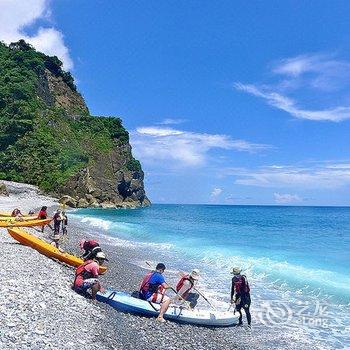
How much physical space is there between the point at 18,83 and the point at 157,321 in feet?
341

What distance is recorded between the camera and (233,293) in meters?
13.4

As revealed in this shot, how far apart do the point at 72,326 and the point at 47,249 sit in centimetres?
808

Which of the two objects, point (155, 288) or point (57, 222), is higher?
point (57, 222)

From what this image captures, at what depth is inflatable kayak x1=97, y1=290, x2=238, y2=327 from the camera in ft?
40.2

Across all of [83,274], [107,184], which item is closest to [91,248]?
[83,274]

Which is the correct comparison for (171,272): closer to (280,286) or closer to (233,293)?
(280,286)

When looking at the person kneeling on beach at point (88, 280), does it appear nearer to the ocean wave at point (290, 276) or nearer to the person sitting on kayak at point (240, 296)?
the person sitting on kayak at point (240, 296)

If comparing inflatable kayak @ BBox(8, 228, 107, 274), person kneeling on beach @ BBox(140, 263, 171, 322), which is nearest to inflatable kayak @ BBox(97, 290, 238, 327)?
person kneeling on beach @ BBox(140, 263, 171, 322)

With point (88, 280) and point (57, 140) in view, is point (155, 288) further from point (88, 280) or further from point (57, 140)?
point (57, 140)

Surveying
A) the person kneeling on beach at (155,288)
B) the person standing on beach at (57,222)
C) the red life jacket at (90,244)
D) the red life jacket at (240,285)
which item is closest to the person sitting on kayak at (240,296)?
the red life jacket at (240,285)

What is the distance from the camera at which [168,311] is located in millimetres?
12328

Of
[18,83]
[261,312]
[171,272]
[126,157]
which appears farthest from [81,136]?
[261,312]

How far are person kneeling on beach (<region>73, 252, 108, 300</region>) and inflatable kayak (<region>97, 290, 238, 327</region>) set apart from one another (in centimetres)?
31

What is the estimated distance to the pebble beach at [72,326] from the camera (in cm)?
884
